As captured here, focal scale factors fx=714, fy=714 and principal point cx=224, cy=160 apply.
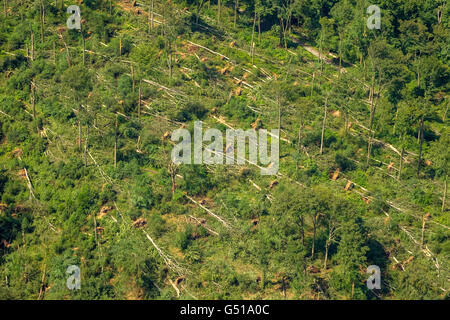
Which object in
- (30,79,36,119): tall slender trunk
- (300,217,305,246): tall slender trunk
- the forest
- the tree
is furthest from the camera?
(30,79,36,119): tall slender trunk

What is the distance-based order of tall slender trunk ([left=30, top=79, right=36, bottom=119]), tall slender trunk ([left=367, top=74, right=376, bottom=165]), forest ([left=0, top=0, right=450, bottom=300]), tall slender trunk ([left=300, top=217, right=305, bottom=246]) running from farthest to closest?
tall slender trunk ([left=30, top=79, right=36, bottom=119]) → tall slender trunk ([left=367, top=74, right=376, bottom=165]) → tall slender trunk ([left=300, top=217, right=305, bottom=246]) → forest ([left=0, top=0, right=450, bottom=300])

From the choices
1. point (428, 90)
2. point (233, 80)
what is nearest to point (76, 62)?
point (233, 80)

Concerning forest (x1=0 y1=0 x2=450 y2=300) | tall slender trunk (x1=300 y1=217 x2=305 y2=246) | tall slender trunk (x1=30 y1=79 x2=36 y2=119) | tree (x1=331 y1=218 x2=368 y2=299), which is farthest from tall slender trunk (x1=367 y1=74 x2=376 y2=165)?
tall slender trunk (x1=30 y1=79 x2=36 y2=119)

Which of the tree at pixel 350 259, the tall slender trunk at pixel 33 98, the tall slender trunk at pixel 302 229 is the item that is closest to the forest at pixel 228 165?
the tree at pixel 350 259

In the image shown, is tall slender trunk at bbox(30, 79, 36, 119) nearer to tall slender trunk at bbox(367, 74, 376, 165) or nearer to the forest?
the forest

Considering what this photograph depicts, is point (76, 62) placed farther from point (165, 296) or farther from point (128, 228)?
point (165, 296)

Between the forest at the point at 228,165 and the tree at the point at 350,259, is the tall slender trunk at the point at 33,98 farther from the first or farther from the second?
the tree at the point at 350,259

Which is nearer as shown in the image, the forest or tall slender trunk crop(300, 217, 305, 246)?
the forest

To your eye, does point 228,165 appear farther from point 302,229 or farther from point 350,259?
point 350,259
